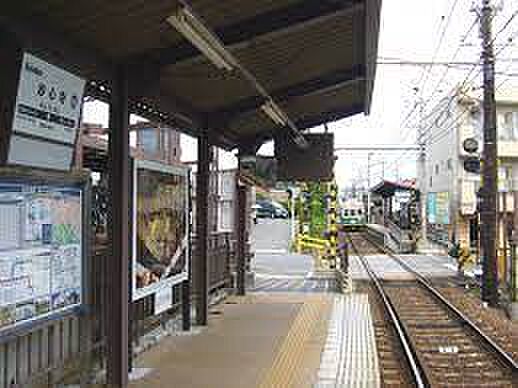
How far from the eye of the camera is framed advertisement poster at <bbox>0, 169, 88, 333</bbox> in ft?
15.9

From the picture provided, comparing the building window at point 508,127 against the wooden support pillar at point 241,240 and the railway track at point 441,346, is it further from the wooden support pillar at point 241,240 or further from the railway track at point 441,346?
the wooden support pillar at point 241,240

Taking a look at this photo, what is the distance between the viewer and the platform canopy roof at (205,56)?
5.42 meters

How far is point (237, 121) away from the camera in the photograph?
11445 millimetres

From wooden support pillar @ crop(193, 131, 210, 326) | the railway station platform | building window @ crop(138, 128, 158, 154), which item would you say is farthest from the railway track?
building window @ crop(138, 128, 158, 154)

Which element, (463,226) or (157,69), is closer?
(157,69)

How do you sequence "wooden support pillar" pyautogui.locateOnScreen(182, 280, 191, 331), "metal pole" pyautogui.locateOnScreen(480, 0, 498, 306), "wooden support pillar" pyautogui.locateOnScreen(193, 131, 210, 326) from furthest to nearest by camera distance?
"metal pole" pyautogui.locateOnScreen(480, 0, 498, 306), "wooden support pillar" pyautogui.locateOnScreen(193, 131, 210, 326), "wooden support pillar" pyautogui.locateOnScreen(182, 280, 191, 331)

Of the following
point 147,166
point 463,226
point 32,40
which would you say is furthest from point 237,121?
point 463,226

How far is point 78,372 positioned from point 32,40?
3013 mm

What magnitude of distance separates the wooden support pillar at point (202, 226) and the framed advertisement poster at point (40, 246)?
4.23m

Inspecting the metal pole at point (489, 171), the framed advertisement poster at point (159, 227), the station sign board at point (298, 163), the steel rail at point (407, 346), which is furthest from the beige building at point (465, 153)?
the framed advertisement poster at point (159, 227)

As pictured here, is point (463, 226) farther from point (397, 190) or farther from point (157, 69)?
point (157, 69)

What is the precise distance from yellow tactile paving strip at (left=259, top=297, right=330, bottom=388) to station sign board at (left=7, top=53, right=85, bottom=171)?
3.00 metres

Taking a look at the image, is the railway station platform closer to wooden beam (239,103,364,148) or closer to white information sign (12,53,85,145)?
white information sign (12,53,85,145)

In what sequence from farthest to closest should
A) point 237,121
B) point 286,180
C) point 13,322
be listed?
point 286,180 < point 237,121 < point 13,322
